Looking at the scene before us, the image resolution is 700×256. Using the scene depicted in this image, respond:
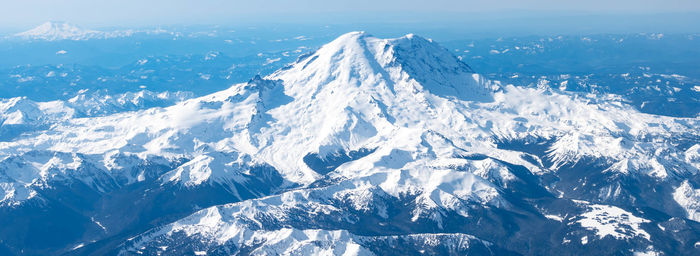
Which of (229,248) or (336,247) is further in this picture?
(229,248)

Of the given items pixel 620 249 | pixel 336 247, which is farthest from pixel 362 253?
pixel 620 249

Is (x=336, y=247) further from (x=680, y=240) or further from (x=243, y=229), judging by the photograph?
(x=680, y=240)

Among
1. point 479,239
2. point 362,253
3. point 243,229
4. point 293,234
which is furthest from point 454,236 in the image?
point 243,229

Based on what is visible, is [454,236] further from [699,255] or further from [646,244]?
[699,255]

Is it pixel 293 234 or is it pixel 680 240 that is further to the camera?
pixel 680 240

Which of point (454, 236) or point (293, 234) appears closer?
point (293, 234)

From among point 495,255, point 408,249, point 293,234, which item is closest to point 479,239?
point 495,255

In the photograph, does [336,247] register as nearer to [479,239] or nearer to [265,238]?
[265,238]
